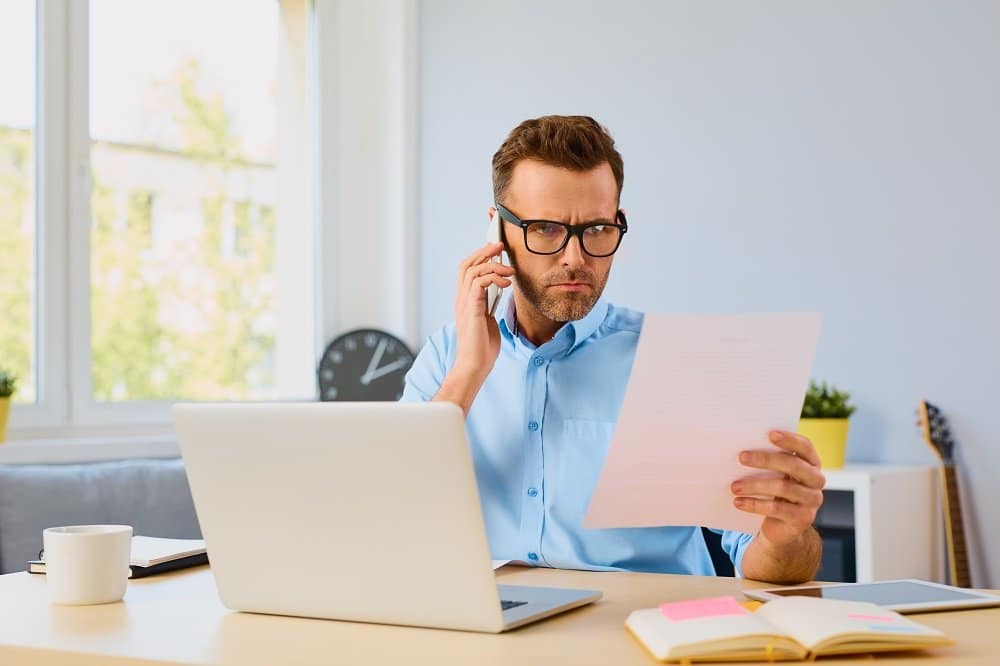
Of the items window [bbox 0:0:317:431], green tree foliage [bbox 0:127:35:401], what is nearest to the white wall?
window [bbox 0:0:317:431]

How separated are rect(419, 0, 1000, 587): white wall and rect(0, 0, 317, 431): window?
0.63m

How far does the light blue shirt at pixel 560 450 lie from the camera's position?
1.73 m

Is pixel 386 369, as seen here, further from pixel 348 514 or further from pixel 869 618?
pixel 869 618

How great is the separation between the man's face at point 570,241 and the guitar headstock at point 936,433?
1.53 m

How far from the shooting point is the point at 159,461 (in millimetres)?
2824

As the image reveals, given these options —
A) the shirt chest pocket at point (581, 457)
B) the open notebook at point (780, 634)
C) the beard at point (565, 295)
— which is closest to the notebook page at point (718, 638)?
the open notebook at point (780, 634)

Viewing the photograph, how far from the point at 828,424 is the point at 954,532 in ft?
1.33

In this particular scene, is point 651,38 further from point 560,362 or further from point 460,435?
point 460,435

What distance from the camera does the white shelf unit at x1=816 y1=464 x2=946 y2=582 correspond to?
2.85 meters

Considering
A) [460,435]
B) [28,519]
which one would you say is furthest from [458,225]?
[460,435]

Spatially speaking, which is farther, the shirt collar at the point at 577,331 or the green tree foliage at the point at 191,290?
the green tree foliage at the point at 191,290

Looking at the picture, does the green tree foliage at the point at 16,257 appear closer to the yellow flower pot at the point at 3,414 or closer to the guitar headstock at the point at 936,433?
the yellow flower pot at the point at 3,414

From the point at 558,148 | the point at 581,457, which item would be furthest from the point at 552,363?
the point at 558,148

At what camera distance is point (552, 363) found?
6.15 ft
